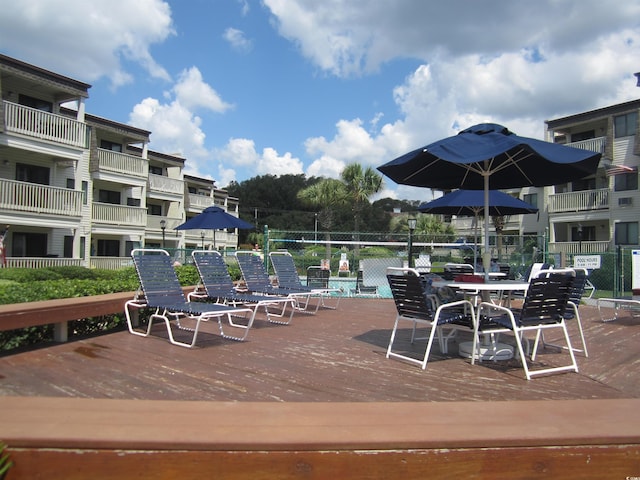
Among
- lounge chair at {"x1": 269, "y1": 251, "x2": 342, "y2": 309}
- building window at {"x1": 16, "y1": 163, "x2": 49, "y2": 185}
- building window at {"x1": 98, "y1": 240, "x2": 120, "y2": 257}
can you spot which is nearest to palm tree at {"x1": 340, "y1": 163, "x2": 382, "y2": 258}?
building window at {"x1": 98, "y1": 240, "x2": 120, "y2": 257}

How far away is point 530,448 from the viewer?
2.04 m

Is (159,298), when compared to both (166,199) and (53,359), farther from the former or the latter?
(166,199)

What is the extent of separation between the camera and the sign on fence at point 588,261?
1117 cm

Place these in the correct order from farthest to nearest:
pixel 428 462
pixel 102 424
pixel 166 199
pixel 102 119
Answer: pixel 166 199
pixel 102 119
pixel 102 424
pixel 428 462

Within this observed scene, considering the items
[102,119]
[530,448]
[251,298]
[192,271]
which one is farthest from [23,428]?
[102,119]

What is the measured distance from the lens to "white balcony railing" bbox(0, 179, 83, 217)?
1888 cm

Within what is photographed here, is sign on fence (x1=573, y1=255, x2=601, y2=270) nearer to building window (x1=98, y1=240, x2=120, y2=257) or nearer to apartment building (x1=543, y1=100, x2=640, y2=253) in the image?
apartment building (x1=543, y1=100, x2=640, y2=253)

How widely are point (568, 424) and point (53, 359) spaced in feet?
14.4

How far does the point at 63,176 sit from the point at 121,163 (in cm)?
412

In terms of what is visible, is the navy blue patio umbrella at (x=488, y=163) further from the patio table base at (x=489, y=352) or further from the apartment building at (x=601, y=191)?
the apartment building at (x=601, y=191)

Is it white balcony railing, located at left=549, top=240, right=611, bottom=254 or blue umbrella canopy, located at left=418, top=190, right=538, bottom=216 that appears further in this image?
white balcony railing, located at left=549, top=240, right=611, bottom=254

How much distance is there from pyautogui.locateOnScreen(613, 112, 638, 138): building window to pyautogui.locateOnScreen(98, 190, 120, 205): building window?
28843mm

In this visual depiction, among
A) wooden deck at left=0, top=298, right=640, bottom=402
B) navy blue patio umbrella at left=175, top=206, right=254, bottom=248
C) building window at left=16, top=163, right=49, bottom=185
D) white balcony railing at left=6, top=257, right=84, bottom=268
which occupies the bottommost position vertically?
wooden deck at left=0, top=298, right=640, bottom=402

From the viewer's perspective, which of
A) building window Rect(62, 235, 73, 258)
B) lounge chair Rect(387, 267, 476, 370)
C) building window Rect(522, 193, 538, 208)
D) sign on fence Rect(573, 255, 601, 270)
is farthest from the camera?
building window Rect(522, 193, 538, 208)
